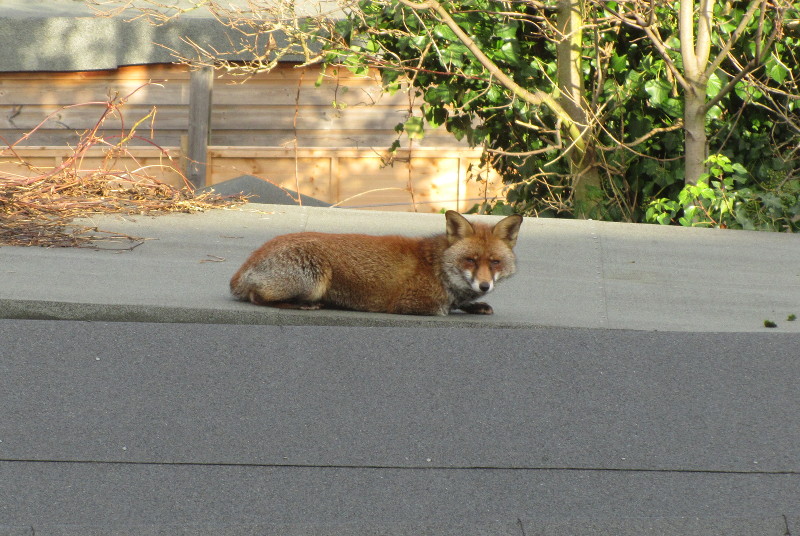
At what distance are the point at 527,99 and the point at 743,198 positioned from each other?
81.7 inches

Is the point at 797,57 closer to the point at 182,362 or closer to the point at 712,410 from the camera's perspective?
the point at 712,410

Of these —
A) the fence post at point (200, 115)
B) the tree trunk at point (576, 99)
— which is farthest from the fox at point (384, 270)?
the fence post at point (200, 115)

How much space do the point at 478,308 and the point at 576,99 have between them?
4.28 m

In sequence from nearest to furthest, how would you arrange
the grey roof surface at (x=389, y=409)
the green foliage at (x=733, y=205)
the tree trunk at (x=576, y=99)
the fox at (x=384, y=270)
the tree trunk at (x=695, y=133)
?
the grey roof surface at (x=389, y=409), the fox at (x=384, y=270), the green foliage at (x=733, y=205), the tree trunk at (x=695, y=133), the tree trunk at (x=576, y=99)

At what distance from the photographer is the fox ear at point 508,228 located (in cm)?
500

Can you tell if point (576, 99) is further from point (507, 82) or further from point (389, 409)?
point (389, 409)

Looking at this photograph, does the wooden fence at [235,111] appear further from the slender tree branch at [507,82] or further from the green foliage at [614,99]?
the slender tree branch at [507,82]

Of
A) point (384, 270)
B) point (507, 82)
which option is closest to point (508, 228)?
point (384, 270)

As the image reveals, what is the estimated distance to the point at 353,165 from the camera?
11500 millimetres

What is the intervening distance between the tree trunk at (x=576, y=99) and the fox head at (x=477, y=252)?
152 inches

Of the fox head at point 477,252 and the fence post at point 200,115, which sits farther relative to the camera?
the fence post at point 200,115

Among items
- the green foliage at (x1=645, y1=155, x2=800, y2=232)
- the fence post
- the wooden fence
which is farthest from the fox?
the wooden fence

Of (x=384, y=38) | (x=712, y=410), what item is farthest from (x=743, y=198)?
(x=712, y=410)

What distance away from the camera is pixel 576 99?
8.78m
